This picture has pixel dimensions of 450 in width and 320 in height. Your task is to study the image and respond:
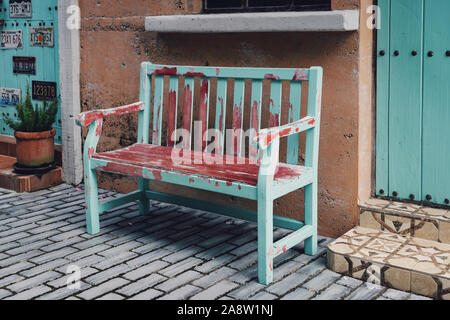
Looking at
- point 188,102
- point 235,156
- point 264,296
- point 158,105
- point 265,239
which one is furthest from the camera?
point 158,105

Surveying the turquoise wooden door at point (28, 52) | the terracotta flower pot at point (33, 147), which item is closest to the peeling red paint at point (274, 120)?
the terracotta flower pot at point (33, 147)

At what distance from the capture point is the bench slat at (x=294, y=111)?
3.37 metres

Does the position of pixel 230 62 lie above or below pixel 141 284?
above

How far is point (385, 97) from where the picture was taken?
11.7 ft

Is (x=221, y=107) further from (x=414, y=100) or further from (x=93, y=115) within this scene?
(x=414, y=100)

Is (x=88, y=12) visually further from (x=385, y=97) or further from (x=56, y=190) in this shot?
(x=385, y=97)

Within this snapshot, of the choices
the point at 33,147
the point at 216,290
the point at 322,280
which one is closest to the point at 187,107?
the point at 216,290

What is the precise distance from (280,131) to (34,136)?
2716 millimetres

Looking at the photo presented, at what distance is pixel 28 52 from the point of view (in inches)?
217

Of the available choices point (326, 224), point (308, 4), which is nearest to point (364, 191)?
point (326, 224)

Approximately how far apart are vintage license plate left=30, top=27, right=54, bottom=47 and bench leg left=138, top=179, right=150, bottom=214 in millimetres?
1975

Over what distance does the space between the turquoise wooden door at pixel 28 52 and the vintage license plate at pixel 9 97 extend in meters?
0.02

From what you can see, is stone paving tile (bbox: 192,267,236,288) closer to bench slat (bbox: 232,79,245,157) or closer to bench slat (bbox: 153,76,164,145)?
bench slat (bbox: 232,79,245,157)

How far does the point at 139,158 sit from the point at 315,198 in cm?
116
